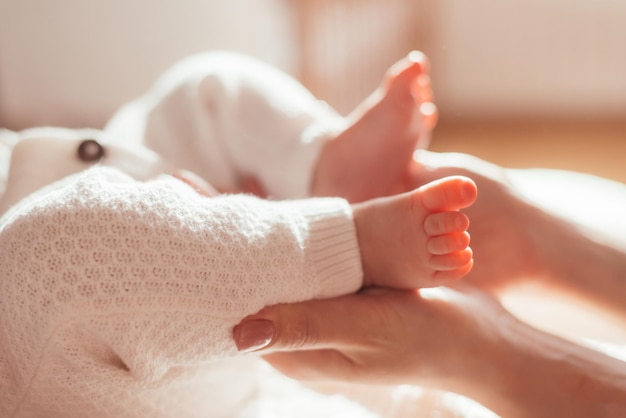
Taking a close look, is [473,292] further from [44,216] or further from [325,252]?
[44,216]

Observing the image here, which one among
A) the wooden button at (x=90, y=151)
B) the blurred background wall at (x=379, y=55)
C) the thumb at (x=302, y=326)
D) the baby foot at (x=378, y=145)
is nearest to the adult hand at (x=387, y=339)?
the thumb at (x=302, y=326)

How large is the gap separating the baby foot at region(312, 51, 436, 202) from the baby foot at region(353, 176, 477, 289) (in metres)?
0.15

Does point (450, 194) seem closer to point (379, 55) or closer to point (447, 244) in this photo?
point (447, 244)

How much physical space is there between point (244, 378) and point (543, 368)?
0.26 metres

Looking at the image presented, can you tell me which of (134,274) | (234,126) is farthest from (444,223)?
(234,126)

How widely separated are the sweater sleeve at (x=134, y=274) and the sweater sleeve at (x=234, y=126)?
27 centimetres

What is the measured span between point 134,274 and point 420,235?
0.79 feet

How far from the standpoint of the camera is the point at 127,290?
1.62ft

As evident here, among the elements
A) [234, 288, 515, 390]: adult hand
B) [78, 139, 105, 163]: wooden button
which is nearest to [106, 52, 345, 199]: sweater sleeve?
[78, 139, 105, 163]: wooden button

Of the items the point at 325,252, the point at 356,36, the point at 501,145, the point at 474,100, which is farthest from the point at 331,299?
the point at 474,100

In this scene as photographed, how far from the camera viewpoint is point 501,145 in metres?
1.66

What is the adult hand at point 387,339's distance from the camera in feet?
1.82

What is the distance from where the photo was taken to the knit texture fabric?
49cm

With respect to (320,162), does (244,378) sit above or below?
below
